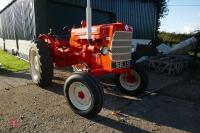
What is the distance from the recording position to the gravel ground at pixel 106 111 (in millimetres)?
4109

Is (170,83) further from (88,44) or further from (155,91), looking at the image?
(88,44)

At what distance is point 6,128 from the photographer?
4008 mm

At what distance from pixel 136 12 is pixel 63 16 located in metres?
5.10

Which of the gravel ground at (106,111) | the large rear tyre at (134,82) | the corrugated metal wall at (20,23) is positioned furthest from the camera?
the corrugated metal wall at (20,23)

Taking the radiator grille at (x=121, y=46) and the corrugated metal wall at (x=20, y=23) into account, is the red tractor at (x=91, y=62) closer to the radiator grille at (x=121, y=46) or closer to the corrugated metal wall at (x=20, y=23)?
the radiator grille at (x=121, y=46)

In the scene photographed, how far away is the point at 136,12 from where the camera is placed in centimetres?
1381

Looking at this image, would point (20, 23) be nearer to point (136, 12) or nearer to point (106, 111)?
point (136, 12)

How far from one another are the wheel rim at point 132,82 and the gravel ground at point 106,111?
0.23m

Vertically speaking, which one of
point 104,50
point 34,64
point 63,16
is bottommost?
point 34,64

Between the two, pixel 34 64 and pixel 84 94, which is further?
pixel 34 64

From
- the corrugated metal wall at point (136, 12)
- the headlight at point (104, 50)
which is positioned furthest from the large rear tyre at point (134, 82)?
the corrugated metal wall at point (136, 12)

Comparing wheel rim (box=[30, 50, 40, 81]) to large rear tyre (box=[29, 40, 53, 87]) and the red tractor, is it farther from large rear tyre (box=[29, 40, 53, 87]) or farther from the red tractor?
large rear tyre (box=[29, 40, 53, 87])

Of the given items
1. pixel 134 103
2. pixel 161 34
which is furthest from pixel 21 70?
pixel 161 34

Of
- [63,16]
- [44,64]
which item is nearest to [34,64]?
[44,64]
